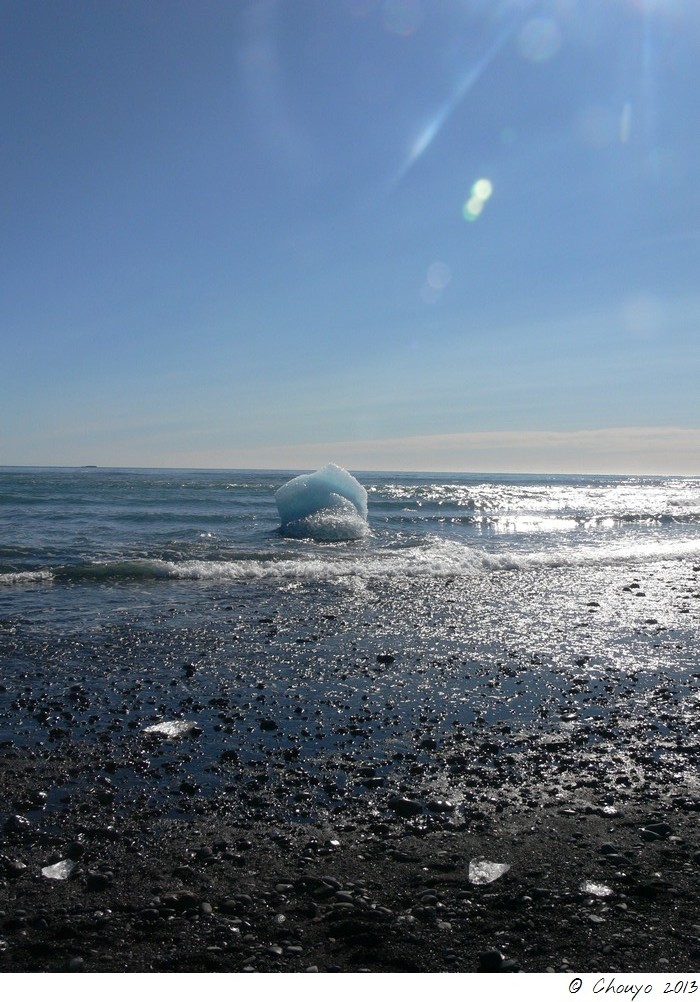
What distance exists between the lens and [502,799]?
17.4 ft

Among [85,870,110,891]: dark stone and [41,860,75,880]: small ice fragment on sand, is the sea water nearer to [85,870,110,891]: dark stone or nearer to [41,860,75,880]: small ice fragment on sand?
[41,860,75,880]: small ice fragment on sand

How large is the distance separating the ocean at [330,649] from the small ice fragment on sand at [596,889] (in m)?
1.39

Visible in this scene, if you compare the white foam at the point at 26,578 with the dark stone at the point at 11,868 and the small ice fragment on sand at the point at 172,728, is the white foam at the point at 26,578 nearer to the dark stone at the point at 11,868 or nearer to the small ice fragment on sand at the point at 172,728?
the small ice fragment on sand at the point at 172,728

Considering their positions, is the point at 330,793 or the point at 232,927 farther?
the point at 330,793

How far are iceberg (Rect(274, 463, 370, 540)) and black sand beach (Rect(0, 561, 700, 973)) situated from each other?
1538 cm

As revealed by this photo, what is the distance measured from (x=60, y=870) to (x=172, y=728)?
2.51m

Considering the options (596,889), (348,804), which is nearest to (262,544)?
(348,804)

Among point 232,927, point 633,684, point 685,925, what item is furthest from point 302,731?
point 633,684

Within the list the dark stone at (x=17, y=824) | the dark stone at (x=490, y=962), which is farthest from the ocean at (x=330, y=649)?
the dark stone at (x=490, y=962)

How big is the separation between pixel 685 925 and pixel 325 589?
11.5 metres

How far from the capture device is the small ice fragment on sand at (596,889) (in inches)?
157

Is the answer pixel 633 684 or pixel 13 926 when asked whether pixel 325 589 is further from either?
pixel 13 926

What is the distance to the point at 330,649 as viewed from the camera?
991 centimetres

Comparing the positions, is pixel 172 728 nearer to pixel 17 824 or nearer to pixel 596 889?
pixel 17 824
